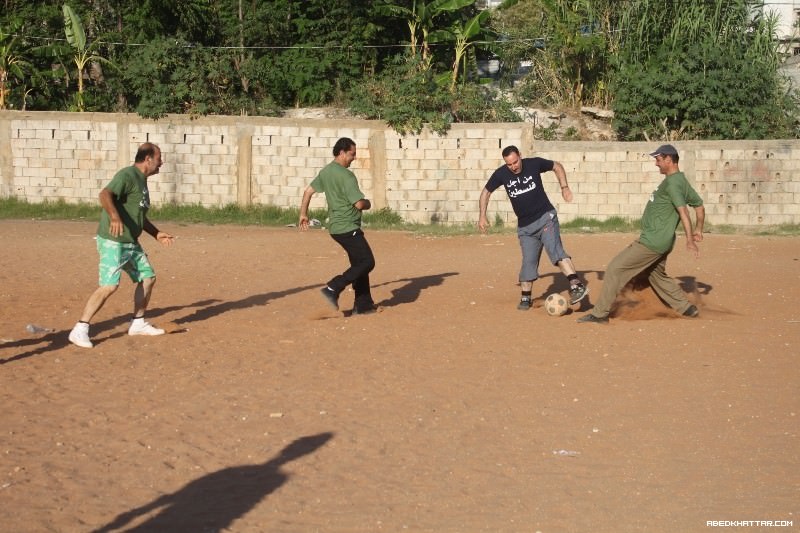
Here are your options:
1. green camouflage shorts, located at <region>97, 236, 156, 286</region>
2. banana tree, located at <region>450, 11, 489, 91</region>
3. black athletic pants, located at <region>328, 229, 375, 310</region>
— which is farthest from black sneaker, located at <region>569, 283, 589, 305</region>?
banana tree, located at <region>450, 11, 489, 91</region>

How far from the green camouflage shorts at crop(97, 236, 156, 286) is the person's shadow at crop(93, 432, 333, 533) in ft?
11.5

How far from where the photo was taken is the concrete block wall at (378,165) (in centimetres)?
2061

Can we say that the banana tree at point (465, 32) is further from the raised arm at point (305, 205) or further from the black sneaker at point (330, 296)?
the black sneaker at point (330, 296)

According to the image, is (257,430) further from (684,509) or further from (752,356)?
(752,356)

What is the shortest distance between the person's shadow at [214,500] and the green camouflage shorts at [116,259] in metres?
3.51

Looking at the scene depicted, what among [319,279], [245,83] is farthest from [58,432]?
[245,83]

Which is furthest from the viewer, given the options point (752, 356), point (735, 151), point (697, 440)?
point (735, 151)

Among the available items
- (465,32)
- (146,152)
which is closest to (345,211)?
(146,152)

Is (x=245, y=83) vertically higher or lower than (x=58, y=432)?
higher

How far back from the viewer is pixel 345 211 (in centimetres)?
1088

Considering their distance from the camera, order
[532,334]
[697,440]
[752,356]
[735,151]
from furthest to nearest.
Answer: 1. [735,151]
2. [532,334]
3. [752,356]
4. [697,440]

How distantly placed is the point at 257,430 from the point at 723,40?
20.1m

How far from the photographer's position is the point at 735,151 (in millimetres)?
20516

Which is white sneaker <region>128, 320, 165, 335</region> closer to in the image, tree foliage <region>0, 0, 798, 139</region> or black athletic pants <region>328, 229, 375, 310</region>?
black athletic pants <region>328, 229, 375, 310</region>
